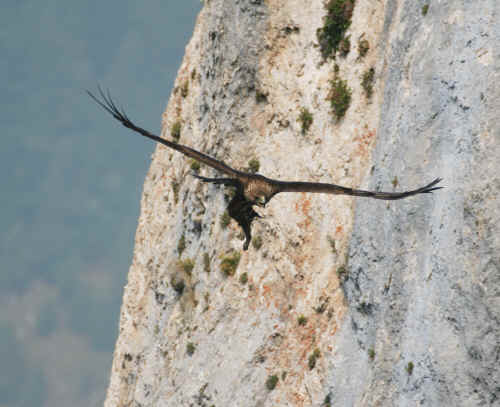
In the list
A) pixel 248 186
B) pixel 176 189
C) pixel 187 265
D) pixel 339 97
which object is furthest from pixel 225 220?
pixel 248 186

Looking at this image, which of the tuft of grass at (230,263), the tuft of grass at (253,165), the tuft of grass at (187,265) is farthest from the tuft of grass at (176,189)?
the tuft of grass at (230,263)

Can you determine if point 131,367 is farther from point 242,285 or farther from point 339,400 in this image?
point 339,400

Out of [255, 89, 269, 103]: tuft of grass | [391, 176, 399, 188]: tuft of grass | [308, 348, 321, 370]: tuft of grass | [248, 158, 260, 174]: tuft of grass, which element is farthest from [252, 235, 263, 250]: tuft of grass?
A: [391, 176, 399, 188]: tuft of grass

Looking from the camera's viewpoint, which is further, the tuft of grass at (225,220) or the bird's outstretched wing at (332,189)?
the tuft of grass at (225,220)

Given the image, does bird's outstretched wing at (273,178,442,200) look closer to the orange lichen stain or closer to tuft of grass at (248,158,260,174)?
the orange lichen stain

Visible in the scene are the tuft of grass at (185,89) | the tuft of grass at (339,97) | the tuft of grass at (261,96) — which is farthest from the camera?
the tuft of grass at (185,89)

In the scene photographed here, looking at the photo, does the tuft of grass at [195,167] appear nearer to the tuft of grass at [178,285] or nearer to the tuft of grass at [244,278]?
the tuft of grass at [178,285]

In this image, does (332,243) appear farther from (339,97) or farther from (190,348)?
(190,348)
